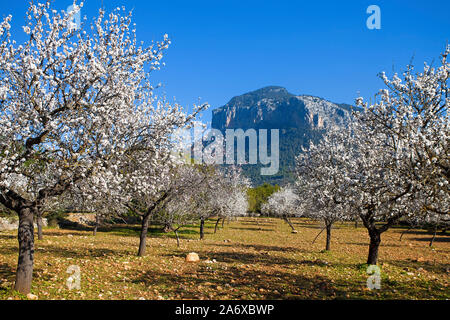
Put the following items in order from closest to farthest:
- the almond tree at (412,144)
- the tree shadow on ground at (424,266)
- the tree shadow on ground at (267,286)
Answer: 1. the almond tree at (412,144)
2. the tree shadow on ground at (267,286)
3. the tree shadow on ground at (424,266)

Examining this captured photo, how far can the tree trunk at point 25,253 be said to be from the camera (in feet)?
31.1

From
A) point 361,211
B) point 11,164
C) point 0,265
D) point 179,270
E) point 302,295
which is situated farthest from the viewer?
point 361,211

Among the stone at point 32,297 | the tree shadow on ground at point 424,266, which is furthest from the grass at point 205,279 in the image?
the stone at point 32,297

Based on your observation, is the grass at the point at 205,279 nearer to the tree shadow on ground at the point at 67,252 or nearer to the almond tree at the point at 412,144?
the tree shadow on ground at the point at 67,252

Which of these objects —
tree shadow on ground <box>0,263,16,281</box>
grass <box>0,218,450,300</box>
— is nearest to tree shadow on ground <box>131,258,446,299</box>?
grass <box>0,218,450,300</box>

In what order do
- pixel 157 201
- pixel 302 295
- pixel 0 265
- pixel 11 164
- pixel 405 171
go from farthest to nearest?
1. pixel 157 201
2. pixel 0 265
3. pixel 302 295
4. pixel 405 171
5. pixel 11 164

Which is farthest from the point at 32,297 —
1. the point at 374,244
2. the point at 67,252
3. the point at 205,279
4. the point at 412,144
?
the point at 374,244

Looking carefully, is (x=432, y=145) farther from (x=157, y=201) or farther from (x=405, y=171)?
(x=157, y=201)

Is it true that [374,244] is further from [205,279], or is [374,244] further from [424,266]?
[205,279]

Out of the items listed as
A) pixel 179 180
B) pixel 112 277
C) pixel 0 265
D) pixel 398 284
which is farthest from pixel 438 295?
pixel 0 265

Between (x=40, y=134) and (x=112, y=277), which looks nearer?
(x=40, y=134)

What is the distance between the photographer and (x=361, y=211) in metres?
16.8

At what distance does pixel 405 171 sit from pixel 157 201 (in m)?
14.0

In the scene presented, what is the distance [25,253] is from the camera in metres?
9.67
